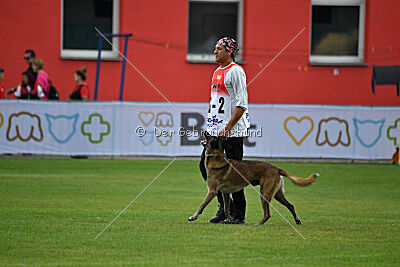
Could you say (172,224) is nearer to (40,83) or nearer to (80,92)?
(80,92)

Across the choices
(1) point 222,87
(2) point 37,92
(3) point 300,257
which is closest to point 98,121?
(2) point 37,92

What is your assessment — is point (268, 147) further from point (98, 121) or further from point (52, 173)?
point (52, 173)

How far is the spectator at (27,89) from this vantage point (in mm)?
19200

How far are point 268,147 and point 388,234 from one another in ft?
35.2

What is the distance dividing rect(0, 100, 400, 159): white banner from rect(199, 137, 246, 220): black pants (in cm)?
948

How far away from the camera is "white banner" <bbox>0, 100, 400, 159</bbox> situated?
1836cm

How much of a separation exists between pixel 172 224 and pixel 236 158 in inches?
40.7

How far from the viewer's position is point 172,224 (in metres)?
8.81

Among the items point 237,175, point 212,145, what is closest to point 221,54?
point 212,145

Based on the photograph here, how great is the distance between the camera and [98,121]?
18625 mm

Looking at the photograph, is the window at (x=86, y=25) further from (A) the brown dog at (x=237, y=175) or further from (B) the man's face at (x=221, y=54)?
(A) the brown dog at (x=237, y=175)

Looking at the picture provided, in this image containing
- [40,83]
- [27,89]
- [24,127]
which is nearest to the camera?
[24,127]

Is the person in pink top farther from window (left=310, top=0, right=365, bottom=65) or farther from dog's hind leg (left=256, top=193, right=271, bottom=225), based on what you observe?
dog's hind leg (left=256, top=193, right=271, bottom=225)

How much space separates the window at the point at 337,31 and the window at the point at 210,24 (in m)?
2.45
